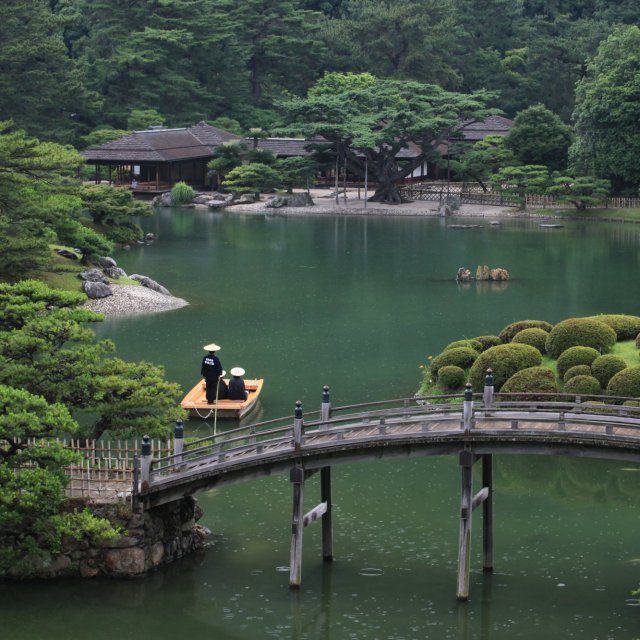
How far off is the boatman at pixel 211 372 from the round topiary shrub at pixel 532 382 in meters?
7.39

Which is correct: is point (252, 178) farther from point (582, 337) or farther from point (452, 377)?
point (582, 337)

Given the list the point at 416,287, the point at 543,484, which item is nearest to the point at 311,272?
the point at 416,287

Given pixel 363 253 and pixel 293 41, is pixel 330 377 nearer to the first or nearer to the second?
pixel 363 253

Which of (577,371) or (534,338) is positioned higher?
(534,338)

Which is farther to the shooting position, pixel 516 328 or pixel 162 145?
pixel 162 145

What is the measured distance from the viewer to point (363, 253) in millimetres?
69000

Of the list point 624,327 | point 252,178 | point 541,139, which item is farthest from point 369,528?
point 541,139

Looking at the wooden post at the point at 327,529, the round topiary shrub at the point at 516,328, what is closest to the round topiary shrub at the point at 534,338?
the round topiary shrub at the point at 516,328

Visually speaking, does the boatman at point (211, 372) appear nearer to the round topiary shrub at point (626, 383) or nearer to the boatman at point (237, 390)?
the boatman at point (237, 390)

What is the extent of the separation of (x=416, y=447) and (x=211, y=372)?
11749mm

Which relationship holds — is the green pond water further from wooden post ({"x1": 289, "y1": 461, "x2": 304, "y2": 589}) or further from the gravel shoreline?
the gravel shoreline

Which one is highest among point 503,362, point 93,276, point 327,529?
point 93,276

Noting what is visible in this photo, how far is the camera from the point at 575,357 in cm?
3569

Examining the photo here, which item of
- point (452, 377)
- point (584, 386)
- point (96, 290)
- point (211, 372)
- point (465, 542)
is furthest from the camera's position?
point (96, 290)
